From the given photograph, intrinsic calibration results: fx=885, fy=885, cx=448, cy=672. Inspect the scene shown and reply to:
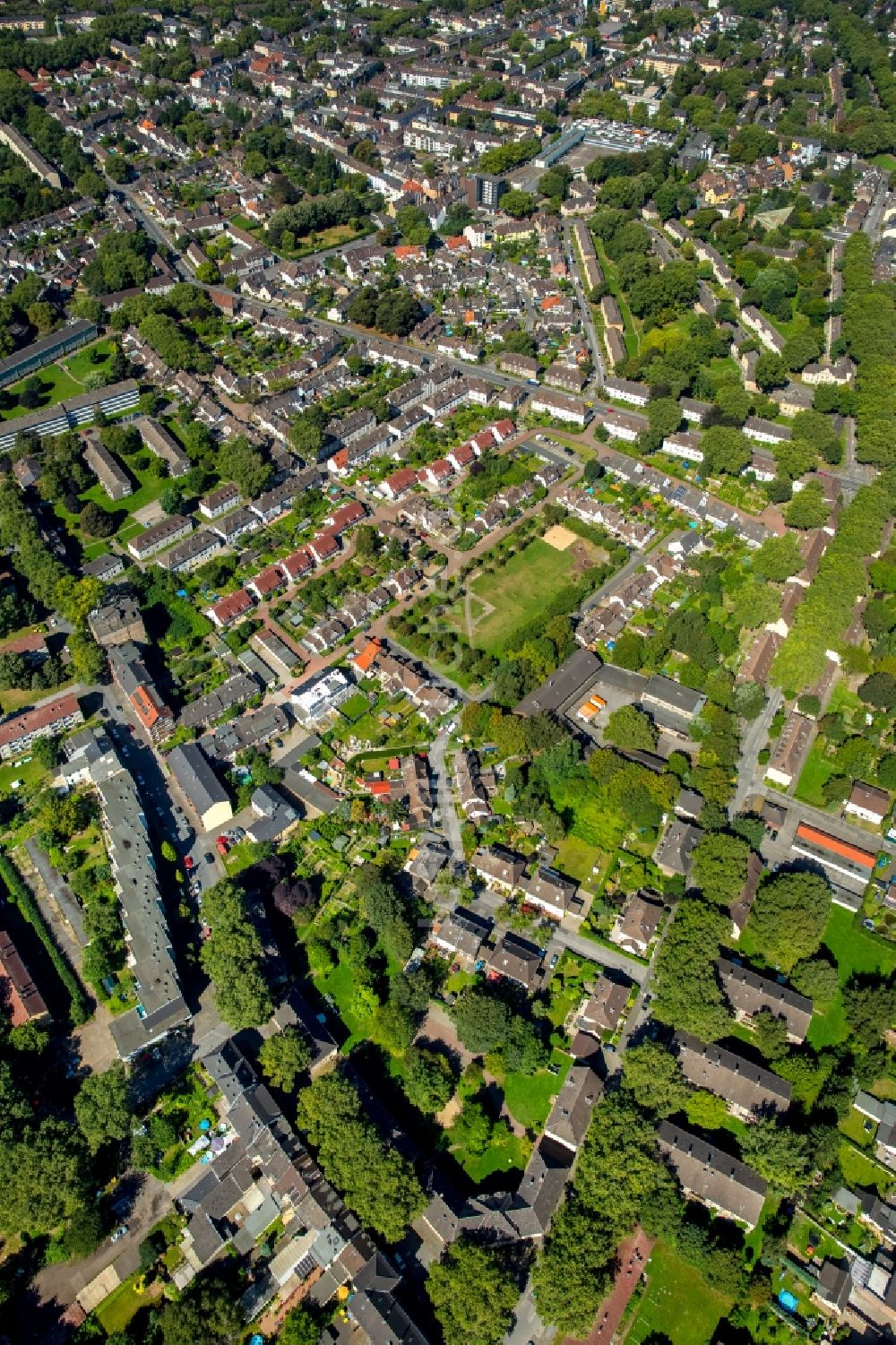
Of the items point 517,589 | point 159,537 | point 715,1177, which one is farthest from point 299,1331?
point 159,537

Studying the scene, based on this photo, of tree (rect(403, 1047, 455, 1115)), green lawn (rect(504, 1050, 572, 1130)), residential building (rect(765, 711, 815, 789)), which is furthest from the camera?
residential building (rect(765, 711, 815, 789))

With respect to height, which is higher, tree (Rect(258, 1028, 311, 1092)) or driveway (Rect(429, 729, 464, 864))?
driveway (Rect(429, 729, 464, 864))

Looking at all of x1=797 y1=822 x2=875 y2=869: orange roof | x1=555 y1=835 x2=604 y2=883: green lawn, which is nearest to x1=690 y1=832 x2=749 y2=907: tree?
x1=797 y1=822 x2=875 y2=869: orange roof

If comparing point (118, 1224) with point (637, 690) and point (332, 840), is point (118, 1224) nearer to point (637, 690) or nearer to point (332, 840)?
point (332, 840)

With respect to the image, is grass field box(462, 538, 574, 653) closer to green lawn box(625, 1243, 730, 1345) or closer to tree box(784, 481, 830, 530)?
tree box(784, 481, 830, 530)

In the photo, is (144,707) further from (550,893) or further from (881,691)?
(881,691)

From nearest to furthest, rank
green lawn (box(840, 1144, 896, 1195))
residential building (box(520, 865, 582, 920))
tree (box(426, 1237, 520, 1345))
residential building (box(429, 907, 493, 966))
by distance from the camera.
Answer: tree (box(426, 1237, 520, 1345)) → green lawn (box(840, 1144, 896, 1195)) → residential building (box(429, 907, 493, 966)) → residential building (box(520, 865, 582, 920))

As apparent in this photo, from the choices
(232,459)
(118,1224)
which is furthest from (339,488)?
(118,1224)
